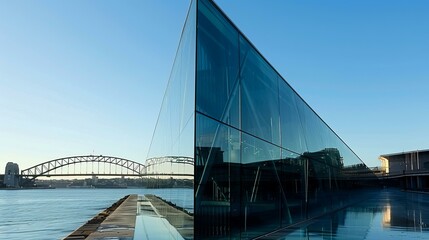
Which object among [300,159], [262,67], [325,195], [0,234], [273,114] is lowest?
[0,234]

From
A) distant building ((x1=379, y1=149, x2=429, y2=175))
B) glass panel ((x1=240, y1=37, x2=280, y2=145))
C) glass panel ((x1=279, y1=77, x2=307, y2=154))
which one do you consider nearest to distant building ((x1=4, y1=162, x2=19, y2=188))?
distant building ((x1=379, y1=149, x2=429, y2=175))

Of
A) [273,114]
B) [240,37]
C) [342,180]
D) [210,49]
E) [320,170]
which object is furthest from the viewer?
[342,180]

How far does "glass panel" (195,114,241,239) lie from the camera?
779 cm

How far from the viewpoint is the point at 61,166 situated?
160m

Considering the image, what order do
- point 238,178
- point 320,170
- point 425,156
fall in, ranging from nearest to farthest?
point 238,178, point 320,170, point 425,156

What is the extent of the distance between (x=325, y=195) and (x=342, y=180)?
8.87 meters

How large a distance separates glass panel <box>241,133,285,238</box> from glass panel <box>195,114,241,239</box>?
58cm

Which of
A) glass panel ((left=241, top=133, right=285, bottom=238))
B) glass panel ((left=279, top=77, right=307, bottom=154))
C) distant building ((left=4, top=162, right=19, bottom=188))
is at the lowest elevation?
distant building ((left=4, top=162, right=19, bottom=188))

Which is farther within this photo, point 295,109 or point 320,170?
point 320,170

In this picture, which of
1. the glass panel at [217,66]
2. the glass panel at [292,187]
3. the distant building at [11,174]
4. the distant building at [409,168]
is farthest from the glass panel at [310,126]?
the distant building at [11,174]

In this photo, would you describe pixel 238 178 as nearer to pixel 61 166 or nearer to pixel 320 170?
pixel 320 170

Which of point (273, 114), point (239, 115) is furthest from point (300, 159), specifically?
point (239, 115)

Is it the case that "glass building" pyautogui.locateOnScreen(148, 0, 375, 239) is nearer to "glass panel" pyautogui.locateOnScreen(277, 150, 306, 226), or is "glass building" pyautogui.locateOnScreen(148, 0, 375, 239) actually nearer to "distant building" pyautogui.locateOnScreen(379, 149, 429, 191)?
"glass panel" pyautogui.locateOnScreen(277, 150, 306, 226)

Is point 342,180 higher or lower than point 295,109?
lower
